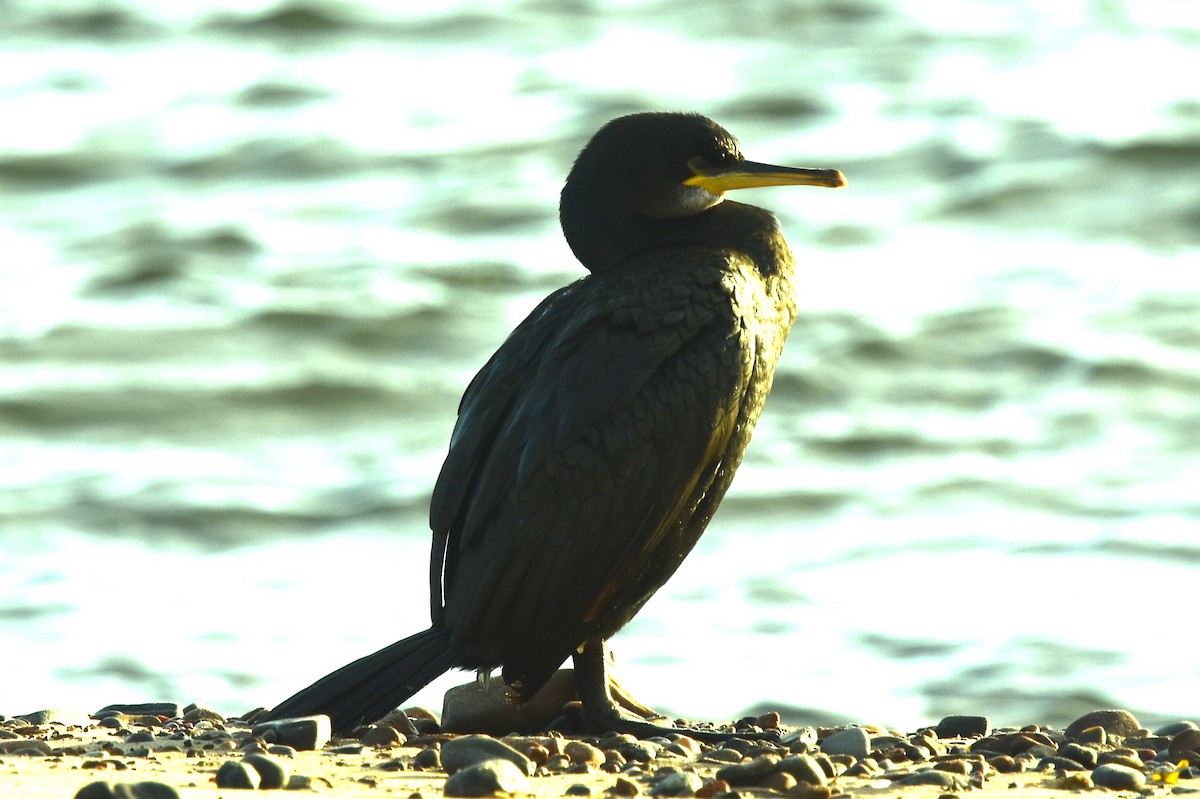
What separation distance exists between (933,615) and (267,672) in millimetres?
3078

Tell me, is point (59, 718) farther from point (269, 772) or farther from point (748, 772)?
point (748, 772)

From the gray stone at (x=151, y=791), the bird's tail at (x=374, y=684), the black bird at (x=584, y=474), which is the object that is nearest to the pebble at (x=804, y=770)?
the black bird at (x=584, y=474)

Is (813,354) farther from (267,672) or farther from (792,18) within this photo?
(792,18)

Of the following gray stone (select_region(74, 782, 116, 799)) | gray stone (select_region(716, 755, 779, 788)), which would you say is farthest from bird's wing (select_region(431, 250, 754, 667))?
gray stone (select_region(74, 782, 116, 799))

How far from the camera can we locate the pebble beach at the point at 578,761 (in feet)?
15.4

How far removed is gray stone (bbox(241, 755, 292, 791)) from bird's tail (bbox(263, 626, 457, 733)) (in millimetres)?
743

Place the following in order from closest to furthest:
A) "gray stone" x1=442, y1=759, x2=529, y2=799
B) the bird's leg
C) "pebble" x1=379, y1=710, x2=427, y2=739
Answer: "gray stone" x1=442, y1=759, x2=529, y2=799 < the bird's leg < "pebble" x1=379, y1=710, x2=427, y2=739

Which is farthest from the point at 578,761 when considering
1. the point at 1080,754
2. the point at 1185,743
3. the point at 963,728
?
the point at 1185,743

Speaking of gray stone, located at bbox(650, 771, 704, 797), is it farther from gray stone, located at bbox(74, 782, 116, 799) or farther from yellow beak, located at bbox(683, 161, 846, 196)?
yellow beak, located at bbox(683, 161, 846, 196)

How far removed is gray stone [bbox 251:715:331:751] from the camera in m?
5.36

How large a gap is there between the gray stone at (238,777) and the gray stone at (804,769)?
131 centimetres

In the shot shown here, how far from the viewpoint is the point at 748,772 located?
4797 millimetres

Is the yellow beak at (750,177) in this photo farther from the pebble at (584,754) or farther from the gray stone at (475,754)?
the gray stone at (475,754)

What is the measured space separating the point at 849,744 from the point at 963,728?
0.76 meters
